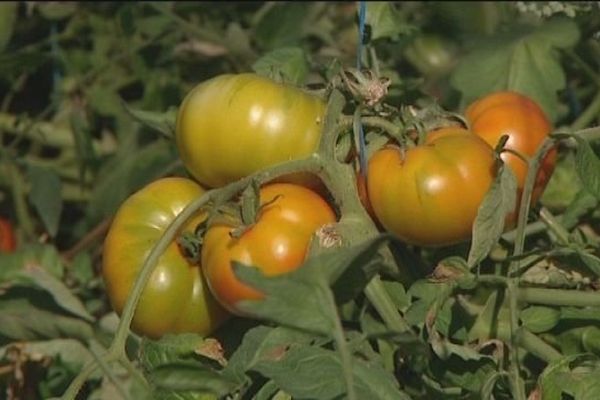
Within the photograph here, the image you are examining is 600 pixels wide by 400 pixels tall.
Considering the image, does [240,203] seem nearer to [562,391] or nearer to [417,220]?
[417,220]

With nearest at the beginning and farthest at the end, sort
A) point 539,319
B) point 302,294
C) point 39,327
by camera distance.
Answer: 1. point 302,294
2. point 39,327
3. point 539,319

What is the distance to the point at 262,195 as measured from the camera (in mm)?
1032

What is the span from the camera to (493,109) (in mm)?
1140

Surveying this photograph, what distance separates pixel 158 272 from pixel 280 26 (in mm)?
658

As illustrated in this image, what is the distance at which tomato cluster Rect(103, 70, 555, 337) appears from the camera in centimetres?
100

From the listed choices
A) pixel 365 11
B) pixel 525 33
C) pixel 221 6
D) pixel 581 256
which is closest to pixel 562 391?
pixel 581 256

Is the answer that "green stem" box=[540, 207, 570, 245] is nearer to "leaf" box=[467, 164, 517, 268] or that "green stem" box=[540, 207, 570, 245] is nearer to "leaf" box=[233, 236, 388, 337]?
"leaf" box=[467, 164, 517, 268]

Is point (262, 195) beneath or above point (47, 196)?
above

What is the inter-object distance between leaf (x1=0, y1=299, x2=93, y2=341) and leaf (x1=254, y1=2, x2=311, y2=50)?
2.43 ft

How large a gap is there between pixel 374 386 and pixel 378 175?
0.20 meters

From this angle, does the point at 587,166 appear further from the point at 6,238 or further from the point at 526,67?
the point at 6,238

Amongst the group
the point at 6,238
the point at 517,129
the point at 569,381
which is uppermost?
the point at 517,129

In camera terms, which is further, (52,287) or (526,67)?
(526,67)

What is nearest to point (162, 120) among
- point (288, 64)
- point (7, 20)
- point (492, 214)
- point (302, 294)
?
point (288, 64)
